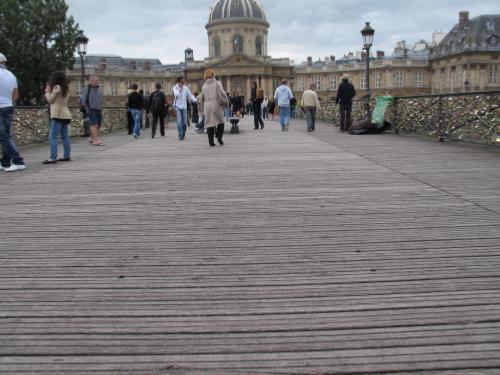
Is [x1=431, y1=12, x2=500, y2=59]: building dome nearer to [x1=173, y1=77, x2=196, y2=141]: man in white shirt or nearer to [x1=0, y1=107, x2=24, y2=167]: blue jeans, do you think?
[x1=173, y1=77, x2=196, y2=141]: man in white shirt

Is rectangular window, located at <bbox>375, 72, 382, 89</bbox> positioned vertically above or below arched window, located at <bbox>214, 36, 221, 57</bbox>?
below

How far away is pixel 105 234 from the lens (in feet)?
15.1

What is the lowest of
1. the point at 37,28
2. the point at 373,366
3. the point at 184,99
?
the point at 373,366

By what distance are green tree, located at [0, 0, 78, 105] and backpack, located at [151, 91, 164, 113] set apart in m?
32.2

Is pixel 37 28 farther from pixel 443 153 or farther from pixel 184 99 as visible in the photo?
pixel 443 153

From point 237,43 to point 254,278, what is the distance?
96217mm

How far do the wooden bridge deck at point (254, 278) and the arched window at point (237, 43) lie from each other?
92.3 meters

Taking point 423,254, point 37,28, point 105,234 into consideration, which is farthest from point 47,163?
point 37,28

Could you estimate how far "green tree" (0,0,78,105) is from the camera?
149 ft

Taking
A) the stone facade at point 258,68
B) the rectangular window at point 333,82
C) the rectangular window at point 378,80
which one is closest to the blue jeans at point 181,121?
the stone facade at point 258,68

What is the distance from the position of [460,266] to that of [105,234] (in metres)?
2.87

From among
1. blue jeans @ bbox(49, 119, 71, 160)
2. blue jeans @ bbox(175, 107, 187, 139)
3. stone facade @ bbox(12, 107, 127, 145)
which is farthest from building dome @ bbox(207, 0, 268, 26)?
Result: blue jeans @ bbox(49, 119, 71, 160)

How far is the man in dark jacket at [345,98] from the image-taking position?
1767 centimetres

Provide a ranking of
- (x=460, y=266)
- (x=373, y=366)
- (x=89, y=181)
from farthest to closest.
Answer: (x=89, y=181), (x=460, y=266), (x=373, y=366)
